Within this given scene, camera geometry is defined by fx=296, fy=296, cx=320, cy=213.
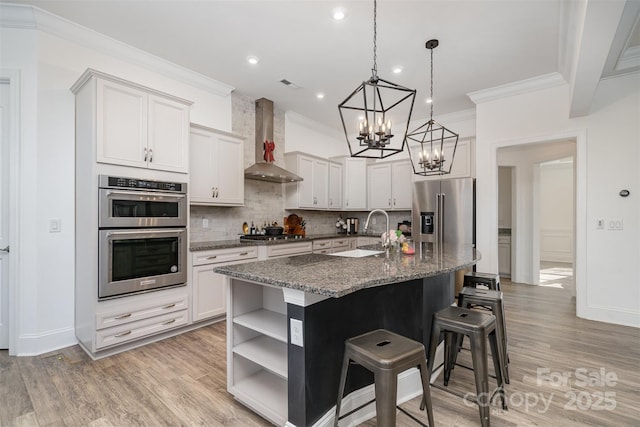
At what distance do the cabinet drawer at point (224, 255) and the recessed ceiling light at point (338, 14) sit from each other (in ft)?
8.95

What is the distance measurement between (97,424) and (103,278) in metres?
1.20

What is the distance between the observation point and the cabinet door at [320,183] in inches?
213

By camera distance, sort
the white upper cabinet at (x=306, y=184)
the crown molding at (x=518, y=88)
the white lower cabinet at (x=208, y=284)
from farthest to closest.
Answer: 1. the white upper cabinet at (x=306, y=184)
2. the crown molding at (x=518, y=88)
3. the white lower cabinet at (x=208, y=284)

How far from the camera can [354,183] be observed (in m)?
6.05

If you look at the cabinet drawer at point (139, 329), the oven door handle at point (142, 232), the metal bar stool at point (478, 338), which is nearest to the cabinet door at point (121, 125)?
the oven door handle at point (142, 232)

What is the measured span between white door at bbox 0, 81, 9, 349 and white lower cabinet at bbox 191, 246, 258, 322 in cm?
157

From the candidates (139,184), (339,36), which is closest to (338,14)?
(339,36)

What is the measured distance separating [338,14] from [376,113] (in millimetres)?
1070

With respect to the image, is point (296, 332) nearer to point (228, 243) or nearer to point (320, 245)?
point (228, 243)

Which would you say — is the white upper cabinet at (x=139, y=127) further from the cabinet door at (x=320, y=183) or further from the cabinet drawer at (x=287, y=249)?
the cabinet door at (x=320, y=183)

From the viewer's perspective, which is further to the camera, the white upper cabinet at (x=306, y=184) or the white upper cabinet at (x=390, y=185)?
the white upper cabinet at (x=390, y=185)

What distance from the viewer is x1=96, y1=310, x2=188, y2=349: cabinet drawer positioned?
8.50 ft

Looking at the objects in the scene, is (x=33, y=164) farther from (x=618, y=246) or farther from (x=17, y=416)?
(x=618, y=246)

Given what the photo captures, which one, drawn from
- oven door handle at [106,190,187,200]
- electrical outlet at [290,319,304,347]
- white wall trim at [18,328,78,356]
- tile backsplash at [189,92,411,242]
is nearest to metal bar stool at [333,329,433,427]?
electrical outlet at [290,319,304,347]
